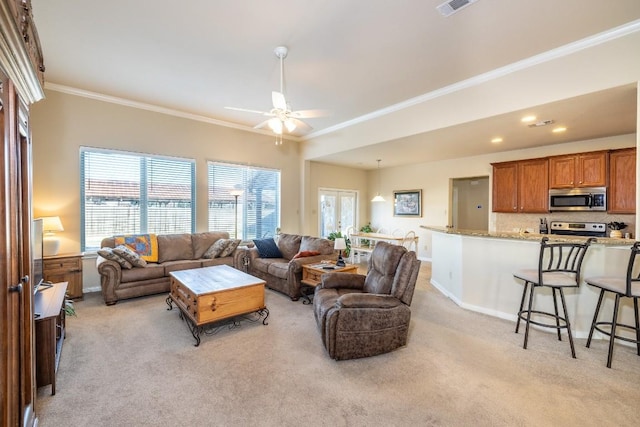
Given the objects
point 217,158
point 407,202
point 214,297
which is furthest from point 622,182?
point 217,158

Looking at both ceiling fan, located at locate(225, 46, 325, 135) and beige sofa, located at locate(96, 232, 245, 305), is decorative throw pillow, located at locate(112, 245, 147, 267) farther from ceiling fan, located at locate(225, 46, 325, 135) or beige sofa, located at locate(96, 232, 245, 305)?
ceiling fan, located at locate(225, 46, 325, 135)

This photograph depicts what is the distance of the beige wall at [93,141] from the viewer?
13.9ft

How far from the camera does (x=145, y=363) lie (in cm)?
251

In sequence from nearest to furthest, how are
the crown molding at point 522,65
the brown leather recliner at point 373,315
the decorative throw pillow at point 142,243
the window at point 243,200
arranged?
the brown leather recliner at point 373,315 → the crown molding at point 522,65 → the decorative throw pillow at point 142,243 → the window at point 243,200

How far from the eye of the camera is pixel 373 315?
255 cm

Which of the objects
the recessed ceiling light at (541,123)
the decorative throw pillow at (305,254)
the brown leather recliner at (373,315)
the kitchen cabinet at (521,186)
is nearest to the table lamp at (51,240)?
the decorative throw pillow at (305,254)

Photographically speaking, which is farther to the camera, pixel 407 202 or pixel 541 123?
pixel 407 202

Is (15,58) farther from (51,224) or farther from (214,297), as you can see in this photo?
(51,224)

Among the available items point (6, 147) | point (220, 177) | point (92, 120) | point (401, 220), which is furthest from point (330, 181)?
point (6, 147)

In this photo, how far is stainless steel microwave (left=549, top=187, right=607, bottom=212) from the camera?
477cm

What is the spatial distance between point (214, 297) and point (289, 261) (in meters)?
2.06

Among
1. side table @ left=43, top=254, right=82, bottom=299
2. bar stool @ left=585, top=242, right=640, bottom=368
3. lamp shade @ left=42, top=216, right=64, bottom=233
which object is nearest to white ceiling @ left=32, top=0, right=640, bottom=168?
bar stool @ left=585, top=242, right=640, bottom=368

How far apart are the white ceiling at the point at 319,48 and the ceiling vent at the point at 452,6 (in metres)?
0.07

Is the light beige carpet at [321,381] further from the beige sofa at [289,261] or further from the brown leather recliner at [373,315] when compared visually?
the beige sofa at [289,261]
